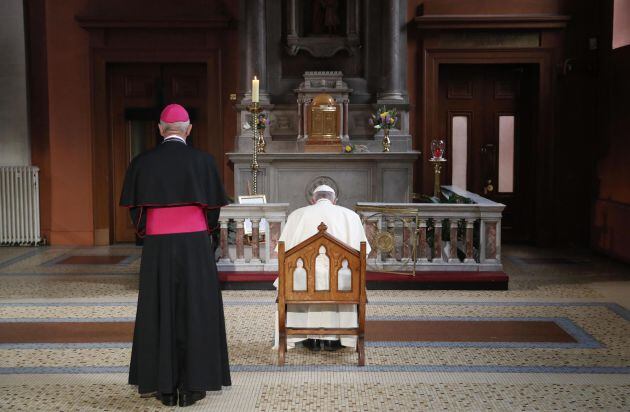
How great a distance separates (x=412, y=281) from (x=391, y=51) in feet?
12.2

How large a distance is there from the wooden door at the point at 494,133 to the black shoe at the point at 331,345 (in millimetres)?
5960

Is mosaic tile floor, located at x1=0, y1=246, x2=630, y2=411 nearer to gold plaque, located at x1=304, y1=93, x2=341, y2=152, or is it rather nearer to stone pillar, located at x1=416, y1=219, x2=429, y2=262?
stone pillar, located at x1=416, y1=219, x2=429, y2=262

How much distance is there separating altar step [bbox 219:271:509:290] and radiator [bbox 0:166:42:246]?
455 centimetres

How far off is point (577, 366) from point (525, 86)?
6.65 m

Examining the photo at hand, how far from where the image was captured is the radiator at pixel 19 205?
1111cm

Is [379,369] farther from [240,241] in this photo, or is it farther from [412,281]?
[240,241]

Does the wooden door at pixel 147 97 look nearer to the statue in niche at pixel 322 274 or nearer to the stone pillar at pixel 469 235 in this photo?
the stone pillar at pixel 469 235

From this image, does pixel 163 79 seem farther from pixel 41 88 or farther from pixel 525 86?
pixel 525 86

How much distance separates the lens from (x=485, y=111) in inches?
447

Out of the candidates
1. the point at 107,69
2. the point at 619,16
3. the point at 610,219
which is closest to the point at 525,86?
the point at 619,16

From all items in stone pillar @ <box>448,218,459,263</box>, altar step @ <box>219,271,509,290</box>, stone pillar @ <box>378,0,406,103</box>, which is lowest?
altar step @ <box>219,271,509,290</box>

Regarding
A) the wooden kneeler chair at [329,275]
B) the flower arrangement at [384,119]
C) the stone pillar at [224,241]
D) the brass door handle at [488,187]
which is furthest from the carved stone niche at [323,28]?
the wooden kneeler chair at [329,275]

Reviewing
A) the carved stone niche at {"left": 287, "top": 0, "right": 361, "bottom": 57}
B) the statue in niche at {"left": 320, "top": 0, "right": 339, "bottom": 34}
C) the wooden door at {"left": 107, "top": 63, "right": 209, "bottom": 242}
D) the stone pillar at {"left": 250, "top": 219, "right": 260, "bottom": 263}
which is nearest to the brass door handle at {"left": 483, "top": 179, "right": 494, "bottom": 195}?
the carved stone niche at {"left": 287, "top": 0, "right": 361, "bottom": 57}

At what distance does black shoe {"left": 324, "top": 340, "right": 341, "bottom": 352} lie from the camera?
5730 mm
